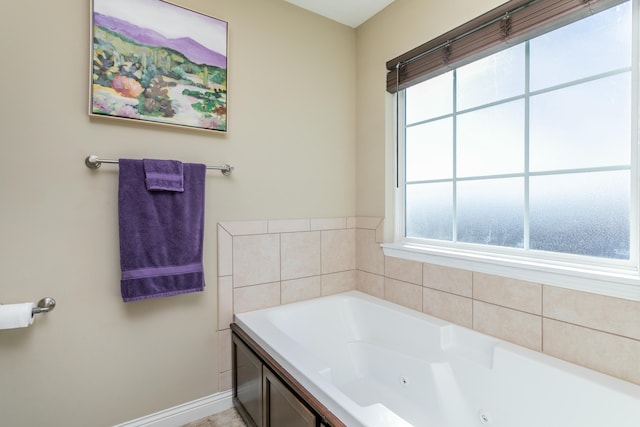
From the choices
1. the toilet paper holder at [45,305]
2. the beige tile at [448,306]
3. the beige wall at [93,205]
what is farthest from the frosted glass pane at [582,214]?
the toilet paper holder at [45,305]

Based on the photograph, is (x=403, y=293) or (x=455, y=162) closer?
(x=455, y=162)

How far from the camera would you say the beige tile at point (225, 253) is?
75.1 inches

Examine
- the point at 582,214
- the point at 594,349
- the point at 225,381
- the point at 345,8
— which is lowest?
the point at 225,381

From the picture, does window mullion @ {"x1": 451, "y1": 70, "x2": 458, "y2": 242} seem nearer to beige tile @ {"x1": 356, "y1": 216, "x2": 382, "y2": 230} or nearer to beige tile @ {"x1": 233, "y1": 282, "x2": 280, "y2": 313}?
beige tile @ {"x1": 356, "y1": 216, "x2": 382, "y2": 230}

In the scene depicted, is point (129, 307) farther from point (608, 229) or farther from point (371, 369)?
point (608, 229)

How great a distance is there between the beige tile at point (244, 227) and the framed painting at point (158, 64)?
0.57 m

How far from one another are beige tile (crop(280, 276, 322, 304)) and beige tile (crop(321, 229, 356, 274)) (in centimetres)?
11

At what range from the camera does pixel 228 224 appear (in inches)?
75.9

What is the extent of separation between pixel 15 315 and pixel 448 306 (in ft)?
6.75

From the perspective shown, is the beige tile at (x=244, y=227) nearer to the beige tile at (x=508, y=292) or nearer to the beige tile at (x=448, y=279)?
the beige tile at (x=448, y=279)

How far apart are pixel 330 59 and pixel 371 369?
2.15 metres

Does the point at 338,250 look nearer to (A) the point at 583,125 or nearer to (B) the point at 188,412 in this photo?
(B) the point at 188,412

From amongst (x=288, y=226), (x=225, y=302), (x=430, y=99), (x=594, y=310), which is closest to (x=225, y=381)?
(x=225, y=302)

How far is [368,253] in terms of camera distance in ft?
7.85
